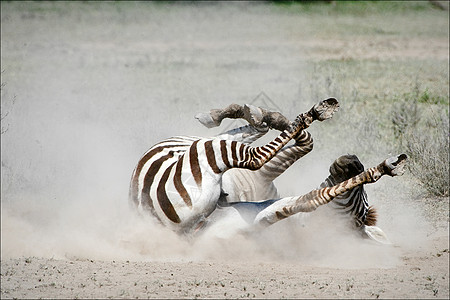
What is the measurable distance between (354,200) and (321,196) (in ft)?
1.31

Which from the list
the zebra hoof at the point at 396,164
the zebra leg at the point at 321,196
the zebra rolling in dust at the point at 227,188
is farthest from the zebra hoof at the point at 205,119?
the zebra hoof at the point at 396,164

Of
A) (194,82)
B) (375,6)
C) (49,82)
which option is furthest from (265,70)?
(375,6)

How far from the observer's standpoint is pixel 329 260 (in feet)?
17.3

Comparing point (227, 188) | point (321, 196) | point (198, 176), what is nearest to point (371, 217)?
point (321, 196)

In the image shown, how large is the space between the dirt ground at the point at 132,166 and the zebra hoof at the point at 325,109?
883 millimetres

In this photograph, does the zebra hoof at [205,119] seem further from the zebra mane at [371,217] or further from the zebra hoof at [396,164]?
the zebra hoof at [396,164]

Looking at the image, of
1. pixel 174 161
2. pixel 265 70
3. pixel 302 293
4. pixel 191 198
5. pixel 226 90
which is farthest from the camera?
pixel 265 70

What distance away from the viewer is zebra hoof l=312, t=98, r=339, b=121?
5.29 meters

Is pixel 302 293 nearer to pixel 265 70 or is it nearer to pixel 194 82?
pixel 194 82

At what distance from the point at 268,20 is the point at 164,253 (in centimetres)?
1690

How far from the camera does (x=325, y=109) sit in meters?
5.31

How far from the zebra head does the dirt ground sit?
0.16 meters

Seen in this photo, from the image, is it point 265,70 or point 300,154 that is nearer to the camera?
point 300,154

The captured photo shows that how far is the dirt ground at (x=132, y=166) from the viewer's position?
14.6ft
